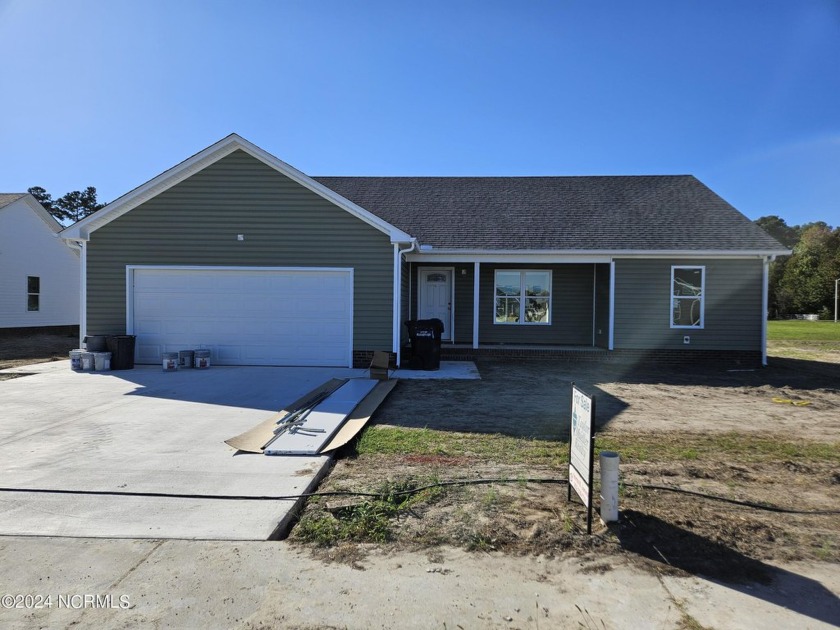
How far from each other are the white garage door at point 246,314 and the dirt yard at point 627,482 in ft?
11.8

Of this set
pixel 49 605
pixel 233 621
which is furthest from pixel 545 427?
pixel 49 605

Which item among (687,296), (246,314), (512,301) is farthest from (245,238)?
(687,296)

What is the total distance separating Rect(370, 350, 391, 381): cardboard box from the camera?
1003 centimetres

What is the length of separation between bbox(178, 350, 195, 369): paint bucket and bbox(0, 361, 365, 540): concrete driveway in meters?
2.22

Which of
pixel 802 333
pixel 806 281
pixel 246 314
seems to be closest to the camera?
pixel 246 314

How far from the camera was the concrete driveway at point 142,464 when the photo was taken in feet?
12.3

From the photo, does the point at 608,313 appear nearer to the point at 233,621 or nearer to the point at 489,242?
the point at 489,242

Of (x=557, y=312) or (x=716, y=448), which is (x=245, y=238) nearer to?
(x=557, y=312)

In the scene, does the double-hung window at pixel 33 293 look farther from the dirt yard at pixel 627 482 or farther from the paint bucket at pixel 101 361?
the dirt yard at pixel 627 482

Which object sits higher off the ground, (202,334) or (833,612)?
(202,334)

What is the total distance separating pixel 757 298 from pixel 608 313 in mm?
3668

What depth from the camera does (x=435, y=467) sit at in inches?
194

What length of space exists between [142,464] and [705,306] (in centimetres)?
1305

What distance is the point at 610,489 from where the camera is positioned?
3701mm
